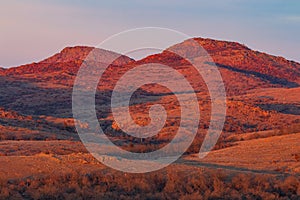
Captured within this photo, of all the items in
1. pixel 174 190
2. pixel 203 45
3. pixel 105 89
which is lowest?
pixel 174 190

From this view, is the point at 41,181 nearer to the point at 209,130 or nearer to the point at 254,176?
the point at 254,176

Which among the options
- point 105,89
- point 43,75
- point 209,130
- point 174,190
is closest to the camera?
point 174,190

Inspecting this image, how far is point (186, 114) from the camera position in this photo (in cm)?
4125

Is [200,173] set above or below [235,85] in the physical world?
below

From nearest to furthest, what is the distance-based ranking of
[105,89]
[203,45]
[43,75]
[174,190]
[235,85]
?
[174,190] → [105,89] → [235,85] → [43,75] → [203,45]

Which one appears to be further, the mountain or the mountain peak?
the mountain peak

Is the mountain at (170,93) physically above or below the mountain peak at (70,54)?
below

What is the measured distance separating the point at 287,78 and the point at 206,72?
2038 cm

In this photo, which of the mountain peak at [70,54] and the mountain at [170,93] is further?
the mountain peak at [70,54]

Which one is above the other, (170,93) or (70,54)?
(70,54)

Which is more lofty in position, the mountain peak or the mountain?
the mountain peak

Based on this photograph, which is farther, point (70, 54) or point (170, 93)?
point (70, 54)

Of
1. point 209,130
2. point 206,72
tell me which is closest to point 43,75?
point 206,72

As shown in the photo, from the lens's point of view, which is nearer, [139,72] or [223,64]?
[139,72]
